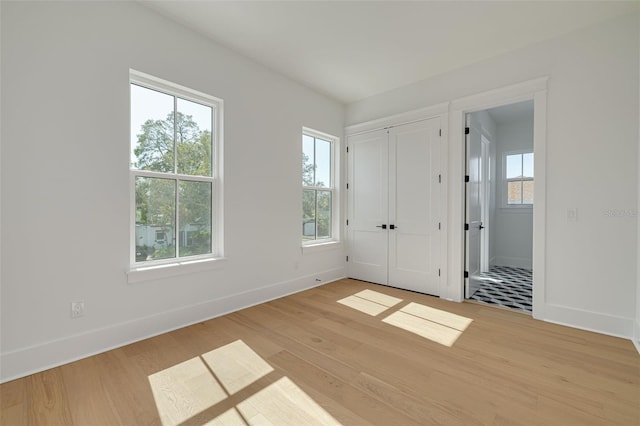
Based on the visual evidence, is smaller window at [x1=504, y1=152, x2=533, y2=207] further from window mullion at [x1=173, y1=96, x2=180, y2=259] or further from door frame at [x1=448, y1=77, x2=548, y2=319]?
window mullion at [x1=173, y1=96, x2=180, y2=259]

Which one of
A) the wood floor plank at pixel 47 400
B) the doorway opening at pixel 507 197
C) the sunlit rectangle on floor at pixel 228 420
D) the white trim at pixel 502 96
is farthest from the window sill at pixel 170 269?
the doorway opening at pixel 507 197

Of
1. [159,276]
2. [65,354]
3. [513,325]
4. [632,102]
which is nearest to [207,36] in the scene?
[159,276]

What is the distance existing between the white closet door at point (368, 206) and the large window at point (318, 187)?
1.06 ft

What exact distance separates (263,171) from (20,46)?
220 cm

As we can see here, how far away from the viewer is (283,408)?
1.67 meters

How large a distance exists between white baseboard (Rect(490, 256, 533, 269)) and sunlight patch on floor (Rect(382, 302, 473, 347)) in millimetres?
3565

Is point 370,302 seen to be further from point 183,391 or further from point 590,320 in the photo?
point 183,391

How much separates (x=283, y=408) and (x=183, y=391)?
0.68 meters

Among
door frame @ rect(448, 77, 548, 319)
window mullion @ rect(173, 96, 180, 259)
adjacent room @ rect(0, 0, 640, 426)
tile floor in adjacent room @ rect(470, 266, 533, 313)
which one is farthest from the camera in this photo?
tile floor in adjacent room @ rect(470, 266, 533, 313)

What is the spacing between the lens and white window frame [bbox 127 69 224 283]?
99.8 inches

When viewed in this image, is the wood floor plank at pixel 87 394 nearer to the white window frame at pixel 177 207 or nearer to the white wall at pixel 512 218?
the white window frame at pixel 177 207

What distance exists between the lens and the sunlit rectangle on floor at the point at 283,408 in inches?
61.8

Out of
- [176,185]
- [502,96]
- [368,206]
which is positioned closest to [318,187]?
[368,206]

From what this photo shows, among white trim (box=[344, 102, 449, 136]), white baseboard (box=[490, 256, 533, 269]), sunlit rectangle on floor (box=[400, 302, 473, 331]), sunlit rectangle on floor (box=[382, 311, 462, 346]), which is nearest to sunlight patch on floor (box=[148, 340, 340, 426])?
sunlit rectangle on floor (box=[382, 311, 462, 346])
